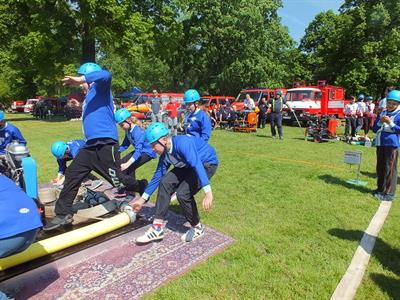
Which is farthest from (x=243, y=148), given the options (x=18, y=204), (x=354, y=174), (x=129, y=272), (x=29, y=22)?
(x=29, y=22)

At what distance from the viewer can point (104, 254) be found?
4.06m

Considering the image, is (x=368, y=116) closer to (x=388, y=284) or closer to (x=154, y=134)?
(x=388, y=284)

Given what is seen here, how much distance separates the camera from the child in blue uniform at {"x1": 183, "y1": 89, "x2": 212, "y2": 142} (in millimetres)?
5720

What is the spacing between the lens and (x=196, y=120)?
5770 mm

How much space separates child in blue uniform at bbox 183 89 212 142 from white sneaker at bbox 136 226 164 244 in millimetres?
1863

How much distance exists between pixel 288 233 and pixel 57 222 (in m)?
2.99

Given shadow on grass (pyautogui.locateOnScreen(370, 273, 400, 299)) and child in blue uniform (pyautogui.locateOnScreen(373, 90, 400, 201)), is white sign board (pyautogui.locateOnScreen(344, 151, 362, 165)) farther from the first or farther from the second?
shadow on grass (pyautogui.locateOnScreen(370, 273, 400, 299))

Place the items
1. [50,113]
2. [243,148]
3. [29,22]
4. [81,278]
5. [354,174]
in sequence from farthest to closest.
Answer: [50,113]
[29,22]
[243,148]
[354,174]
[81,278]

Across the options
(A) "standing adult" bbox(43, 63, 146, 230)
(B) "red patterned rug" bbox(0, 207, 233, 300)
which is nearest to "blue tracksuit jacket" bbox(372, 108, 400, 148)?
(B) "red patterned rug" bbox(0, 207, 233, 300)

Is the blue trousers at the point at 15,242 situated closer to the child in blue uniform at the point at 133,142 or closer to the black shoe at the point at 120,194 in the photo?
the child in blue uniform at the point at 133,142

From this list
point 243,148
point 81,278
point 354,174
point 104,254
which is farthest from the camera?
point 243,148

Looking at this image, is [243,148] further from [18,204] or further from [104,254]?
[18,204]

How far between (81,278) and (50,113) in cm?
3019

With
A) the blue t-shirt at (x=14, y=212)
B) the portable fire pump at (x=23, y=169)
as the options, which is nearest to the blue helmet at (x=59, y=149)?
the portable fire pump at (x=23, y=169)
